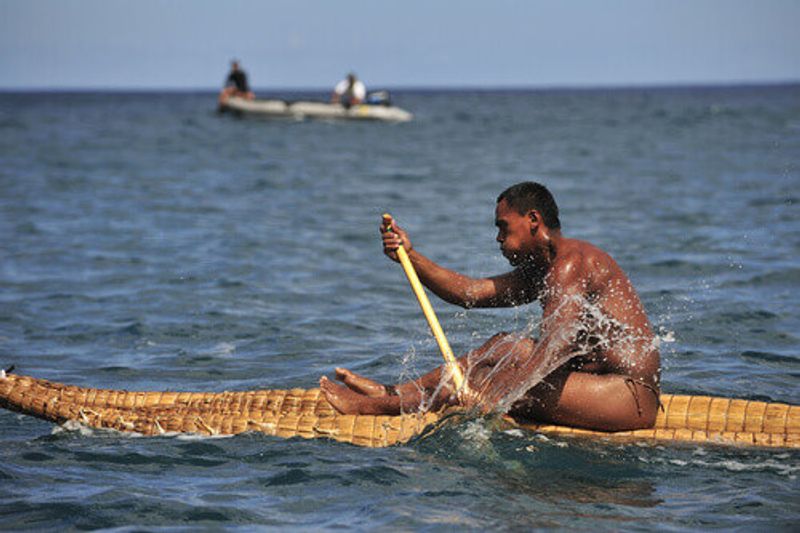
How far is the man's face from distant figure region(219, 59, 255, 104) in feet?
137

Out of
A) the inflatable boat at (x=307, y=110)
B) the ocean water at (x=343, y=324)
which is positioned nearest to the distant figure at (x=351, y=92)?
the inflatable boat at (x=307, y=110)

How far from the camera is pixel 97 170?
1185 inches

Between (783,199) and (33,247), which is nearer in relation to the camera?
(33,247)

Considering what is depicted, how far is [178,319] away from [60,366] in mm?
2160

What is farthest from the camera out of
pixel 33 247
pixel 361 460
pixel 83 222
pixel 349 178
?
pixel 349 178

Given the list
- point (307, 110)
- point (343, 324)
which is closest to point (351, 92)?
point (307, 110)

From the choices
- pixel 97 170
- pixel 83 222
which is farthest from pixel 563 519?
pixel 97 170

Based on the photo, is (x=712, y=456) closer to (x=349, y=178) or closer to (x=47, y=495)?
(x=47, y=495)

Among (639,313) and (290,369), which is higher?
(639,313)

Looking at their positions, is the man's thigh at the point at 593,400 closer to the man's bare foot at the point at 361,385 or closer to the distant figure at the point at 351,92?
the man's bare foot at the point at 361,385

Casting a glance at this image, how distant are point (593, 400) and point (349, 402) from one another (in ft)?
5.18

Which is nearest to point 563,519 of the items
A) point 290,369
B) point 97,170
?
point 290,369

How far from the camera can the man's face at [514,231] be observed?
22.1ft

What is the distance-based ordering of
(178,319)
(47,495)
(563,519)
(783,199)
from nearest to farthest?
(563,519)
(47,495)
(178,319)
(783,199)
